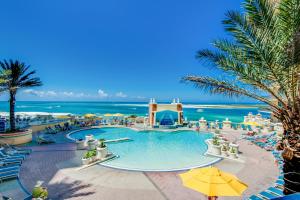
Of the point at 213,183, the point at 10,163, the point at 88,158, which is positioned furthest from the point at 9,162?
the point at 213,183

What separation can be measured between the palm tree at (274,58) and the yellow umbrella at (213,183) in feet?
5.13

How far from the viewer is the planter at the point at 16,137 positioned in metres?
15.1

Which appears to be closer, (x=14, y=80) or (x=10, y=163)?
(x=10, y=163)

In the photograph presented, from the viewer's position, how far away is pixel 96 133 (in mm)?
22688

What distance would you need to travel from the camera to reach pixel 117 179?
8672 millimetres

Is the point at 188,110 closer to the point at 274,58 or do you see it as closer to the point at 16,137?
the point at 16,137

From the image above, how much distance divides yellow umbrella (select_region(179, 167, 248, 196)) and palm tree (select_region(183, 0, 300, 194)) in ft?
5.13

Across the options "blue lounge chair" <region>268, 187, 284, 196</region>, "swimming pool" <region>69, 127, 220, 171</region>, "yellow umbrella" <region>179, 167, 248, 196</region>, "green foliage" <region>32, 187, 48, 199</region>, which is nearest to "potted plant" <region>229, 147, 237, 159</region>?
"swimming pool" <region>69, 127, 220, 171</region>

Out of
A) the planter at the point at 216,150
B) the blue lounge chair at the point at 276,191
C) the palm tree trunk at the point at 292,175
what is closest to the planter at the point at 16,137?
the planter at the point at 216,150

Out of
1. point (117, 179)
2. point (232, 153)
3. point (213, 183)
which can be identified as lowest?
point (117, 179)

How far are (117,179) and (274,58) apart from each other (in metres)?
8.03

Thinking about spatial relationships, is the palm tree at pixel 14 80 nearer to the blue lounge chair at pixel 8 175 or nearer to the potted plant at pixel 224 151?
the blue lounge chair at pixel 8 175

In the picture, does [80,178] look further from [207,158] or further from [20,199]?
[207,158]

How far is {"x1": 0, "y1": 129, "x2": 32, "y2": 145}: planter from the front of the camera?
1515cm
